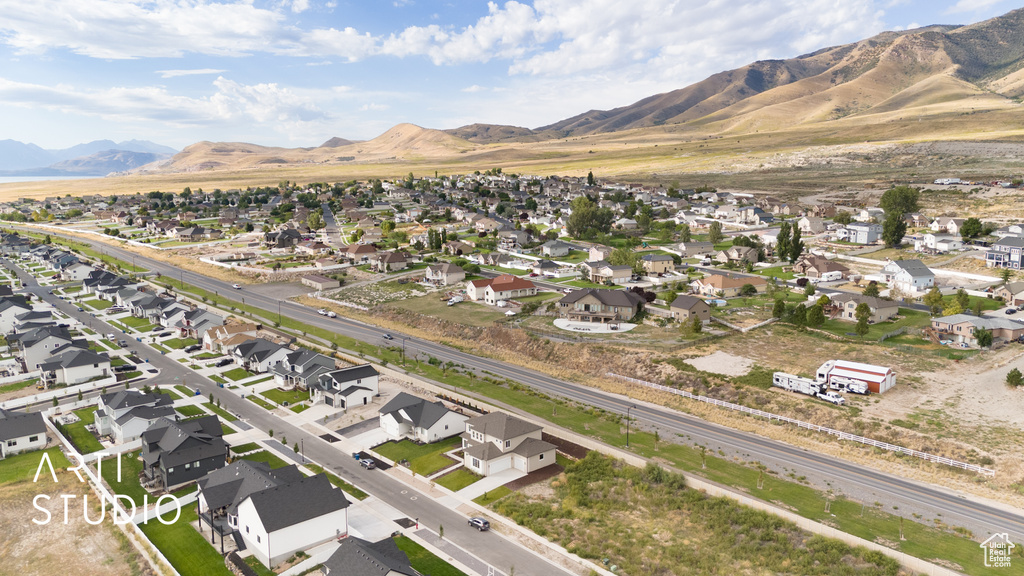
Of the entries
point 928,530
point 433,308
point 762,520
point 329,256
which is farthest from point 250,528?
point 329,256

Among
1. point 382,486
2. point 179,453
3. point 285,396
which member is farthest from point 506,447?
point 285,396

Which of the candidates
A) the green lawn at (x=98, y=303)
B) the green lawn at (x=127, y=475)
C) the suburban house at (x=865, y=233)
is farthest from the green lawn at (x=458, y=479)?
the suburban house at (x=865, y=233)

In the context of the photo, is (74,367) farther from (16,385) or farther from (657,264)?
(657,264)

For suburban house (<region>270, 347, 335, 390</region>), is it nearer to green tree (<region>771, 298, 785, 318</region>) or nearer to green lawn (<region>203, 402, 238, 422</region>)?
green lawn (<region>203, 402, 238, 422</region>)

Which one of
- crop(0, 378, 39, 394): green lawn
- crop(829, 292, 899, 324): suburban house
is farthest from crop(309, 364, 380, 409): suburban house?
crop(829, 292, 899, 324): suburban house

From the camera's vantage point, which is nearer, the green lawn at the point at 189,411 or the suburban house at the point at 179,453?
the suburban house at the point at 179,453

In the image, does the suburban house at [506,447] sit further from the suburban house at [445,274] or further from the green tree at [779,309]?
the suburban house at [445,274]

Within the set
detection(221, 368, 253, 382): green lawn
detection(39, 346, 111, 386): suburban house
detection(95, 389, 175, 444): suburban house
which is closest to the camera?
detection(95, 389, 175, 444): suburban house
